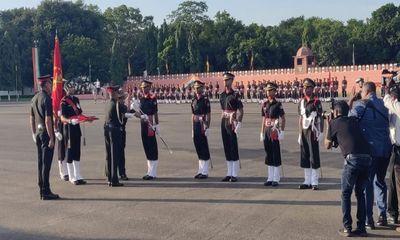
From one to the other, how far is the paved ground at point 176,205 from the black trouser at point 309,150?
1.76 feet

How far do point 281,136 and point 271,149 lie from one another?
35cm

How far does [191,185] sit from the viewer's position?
1096 cm

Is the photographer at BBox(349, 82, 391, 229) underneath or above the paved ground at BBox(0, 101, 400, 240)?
above

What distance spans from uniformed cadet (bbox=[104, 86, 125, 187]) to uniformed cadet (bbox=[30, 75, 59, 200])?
139 cm

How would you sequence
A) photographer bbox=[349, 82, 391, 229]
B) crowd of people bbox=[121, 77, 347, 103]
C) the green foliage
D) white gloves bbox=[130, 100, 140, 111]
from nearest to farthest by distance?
1. photographer bbox=[349, 82, 391, 229]
2. white gloves bbox=[130, 100, 140, 111]
3. crowd of people bbox=[121, 77, 347, 103]
4. the green foliage

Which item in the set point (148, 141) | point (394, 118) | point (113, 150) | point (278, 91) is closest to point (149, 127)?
point (148, 141)

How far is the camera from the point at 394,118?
7.53 meters

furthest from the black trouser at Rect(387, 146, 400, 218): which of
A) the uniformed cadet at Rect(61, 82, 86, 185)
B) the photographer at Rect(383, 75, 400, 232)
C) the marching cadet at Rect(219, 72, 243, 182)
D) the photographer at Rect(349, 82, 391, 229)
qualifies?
the uniformed cadet at Rect(61, 82, 86, 185)

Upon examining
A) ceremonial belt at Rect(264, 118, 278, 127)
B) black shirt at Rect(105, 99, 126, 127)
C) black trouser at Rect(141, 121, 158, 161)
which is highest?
black shirt at Rect(105, 99, 126, 127)

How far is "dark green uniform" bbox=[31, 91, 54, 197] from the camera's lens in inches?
392

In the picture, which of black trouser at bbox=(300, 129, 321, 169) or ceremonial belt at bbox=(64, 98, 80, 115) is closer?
black trouser at bbox=(300, 129, 321, 169)

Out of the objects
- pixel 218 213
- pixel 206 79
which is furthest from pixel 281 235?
pixel 206 79

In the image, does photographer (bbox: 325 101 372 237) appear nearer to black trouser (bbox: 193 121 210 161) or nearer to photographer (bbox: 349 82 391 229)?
photographer (bbox: 349 82 391 229)

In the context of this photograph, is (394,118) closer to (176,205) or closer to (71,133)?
(176,205)
